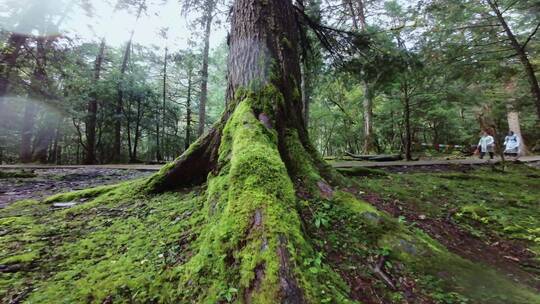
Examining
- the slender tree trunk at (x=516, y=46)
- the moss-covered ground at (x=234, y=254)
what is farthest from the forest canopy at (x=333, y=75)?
the moss-covered ground at (x=234, y=254)

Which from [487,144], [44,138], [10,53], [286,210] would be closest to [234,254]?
[286,210]

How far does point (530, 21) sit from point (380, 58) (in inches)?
161

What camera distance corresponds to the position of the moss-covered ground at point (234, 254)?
6.10ft

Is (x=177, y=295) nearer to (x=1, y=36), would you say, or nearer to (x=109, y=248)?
(x=109, y=248)

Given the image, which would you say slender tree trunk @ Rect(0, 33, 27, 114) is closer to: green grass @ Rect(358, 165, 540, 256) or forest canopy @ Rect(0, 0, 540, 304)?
forest canopy @ Rect(0, 0, 540, 304)

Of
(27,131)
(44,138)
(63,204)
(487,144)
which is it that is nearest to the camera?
(63,204)

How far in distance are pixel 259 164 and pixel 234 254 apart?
0.91m

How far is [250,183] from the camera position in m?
2.40

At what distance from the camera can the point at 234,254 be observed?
75.2 inches

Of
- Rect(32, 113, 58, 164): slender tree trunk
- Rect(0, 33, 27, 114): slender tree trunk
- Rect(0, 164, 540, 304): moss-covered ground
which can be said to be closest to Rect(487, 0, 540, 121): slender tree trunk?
Rect(0, 164, 540, 304): moss-covered ground

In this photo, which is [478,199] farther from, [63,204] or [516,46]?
[63,204]

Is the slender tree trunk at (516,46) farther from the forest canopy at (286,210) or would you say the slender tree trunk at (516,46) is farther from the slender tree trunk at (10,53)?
the slender tree trunk at (10,53)

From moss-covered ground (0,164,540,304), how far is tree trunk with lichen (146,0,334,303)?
2cm

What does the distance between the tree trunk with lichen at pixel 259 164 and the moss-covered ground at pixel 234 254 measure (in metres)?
0.02
